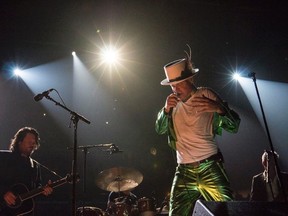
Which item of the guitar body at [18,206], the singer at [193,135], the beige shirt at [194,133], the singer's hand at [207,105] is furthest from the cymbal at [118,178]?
the singer's hand at [207,105]

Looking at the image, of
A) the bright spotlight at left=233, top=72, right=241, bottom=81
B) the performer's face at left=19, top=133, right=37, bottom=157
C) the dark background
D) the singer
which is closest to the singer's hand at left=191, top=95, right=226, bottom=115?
the singer

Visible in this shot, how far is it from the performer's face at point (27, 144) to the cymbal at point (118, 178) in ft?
5.58

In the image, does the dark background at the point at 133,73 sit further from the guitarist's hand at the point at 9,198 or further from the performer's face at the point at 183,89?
the performer's face at the point at 183,89

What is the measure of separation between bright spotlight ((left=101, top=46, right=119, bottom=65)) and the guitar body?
17.9 feet

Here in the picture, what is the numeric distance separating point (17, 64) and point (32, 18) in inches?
91.5

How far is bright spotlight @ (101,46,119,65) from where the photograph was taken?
10055 mm

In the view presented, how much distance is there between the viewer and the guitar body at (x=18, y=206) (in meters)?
5.46

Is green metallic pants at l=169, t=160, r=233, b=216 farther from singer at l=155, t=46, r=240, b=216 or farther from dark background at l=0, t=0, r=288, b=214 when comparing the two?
dark background at l=0, t=0, r=288, b=214

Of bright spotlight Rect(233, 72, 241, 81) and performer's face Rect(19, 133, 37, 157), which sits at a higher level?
bright spotlight Rect(233, 72, 241, 81)

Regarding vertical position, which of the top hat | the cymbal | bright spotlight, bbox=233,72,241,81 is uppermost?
bright spotlight, bbox=233,72,241,81

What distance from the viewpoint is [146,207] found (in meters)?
7.07

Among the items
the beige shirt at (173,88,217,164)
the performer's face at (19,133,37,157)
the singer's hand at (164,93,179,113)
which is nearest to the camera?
the beige shirt at (173,88,217,164)

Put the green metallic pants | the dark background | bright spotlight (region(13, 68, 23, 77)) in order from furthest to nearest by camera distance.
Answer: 1. bright spotlight (region(13, 68, 23, 77))
2. the dark background
3. the green metallic pants

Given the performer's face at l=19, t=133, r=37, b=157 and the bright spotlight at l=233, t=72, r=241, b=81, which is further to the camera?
the bright spotlight at l=233, t=72, r=241, b=81
